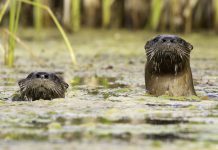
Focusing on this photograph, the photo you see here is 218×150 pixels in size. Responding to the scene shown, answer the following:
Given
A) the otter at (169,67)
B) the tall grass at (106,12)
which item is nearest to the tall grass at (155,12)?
the tall grass at (106,12)

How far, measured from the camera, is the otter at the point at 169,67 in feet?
19.2

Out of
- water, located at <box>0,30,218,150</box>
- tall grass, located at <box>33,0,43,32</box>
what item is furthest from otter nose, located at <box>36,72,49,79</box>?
tall grass, located at <box>33,0,43,32</box>

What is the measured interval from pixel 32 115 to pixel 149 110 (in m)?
0.77

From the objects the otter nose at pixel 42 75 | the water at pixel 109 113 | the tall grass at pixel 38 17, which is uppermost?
the tall grass at pixel 38 17

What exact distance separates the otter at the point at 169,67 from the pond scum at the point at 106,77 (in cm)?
13

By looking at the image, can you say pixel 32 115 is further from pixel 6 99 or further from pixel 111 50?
pixel 111 50

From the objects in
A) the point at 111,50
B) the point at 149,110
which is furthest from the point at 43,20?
the point at 149,110

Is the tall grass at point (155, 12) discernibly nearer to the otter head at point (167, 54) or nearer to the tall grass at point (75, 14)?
the tall grass at point (75, 14)

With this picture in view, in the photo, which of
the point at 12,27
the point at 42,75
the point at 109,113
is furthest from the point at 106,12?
the point at 109,113

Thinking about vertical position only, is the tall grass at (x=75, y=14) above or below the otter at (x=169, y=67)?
above

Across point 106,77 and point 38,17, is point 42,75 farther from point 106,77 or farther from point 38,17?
point 38,17

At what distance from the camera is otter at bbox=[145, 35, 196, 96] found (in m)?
5.87

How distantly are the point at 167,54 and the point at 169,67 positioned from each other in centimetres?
22

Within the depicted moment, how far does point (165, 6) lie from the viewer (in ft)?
39.3
